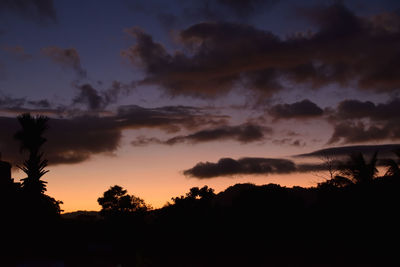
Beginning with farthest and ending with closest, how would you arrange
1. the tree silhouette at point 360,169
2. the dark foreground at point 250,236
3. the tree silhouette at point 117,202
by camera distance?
1. the tree silhouette at point 117,202
2. the tree silhouette at point 360,169
3. the dark foreground at point 250,236

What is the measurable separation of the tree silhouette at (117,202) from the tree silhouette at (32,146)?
3052cm

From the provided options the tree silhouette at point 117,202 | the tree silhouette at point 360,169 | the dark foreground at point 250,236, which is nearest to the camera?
the dark foreground at point 250,236

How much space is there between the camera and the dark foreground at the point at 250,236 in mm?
28828

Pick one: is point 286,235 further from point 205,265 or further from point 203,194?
point 203,194

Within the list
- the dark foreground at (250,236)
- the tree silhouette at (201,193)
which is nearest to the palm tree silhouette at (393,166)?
the dark foreground at (250,236)

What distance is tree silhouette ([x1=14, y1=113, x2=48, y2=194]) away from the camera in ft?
107

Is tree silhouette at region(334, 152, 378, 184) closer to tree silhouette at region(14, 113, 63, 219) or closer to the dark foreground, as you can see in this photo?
the dark foreground

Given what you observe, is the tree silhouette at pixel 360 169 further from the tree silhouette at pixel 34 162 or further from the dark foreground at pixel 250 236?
the tree silhouette at pixel 34 162

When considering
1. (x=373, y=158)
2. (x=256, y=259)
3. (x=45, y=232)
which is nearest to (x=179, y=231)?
(x=256, y=259)

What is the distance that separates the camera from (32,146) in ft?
109

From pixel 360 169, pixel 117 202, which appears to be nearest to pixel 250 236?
pixel 360 169

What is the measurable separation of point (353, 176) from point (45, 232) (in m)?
24.5

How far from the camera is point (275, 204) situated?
35750 millimetres

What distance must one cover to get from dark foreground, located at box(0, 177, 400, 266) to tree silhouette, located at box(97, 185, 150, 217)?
25010 mm
